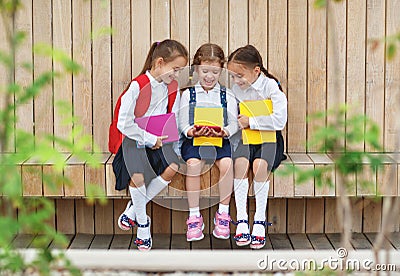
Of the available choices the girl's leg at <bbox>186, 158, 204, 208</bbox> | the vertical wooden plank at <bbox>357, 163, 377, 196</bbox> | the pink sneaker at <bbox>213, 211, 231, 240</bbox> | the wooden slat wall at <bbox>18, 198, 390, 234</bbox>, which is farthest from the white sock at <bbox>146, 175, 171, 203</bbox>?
the vertical wooden plank at <bbox>357, 163, 377, 196</bbox>

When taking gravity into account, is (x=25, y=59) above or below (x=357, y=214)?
above

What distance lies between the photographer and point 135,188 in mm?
4332

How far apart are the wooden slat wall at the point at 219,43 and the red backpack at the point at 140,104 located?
315mm

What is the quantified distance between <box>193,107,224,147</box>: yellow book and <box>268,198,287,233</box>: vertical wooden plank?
0.63 metres

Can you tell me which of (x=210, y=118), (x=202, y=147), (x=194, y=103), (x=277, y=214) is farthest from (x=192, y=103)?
(x=277, y=214)

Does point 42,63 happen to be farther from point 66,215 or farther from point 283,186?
point 283,186

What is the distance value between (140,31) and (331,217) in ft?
5.25

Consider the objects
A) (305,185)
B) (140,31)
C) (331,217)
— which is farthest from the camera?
(331,217)

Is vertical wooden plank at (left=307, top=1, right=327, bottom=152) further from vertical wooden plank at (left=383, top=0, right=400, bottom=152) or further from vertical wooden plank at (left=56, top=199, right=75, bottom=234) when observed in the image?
vertical wooden plank at (left=56, top=199, right=75, bottom=234)

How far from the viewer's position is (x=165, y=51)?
445 cm

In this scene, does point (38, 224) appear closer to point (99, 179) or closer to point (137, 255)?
point (137, 255)

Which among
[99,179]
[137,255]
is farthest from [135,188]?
[137,255]

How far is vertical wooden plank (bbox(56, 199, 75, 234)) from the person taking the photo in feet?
15.9

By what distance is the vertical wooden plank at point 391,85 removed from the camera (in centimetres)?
479
